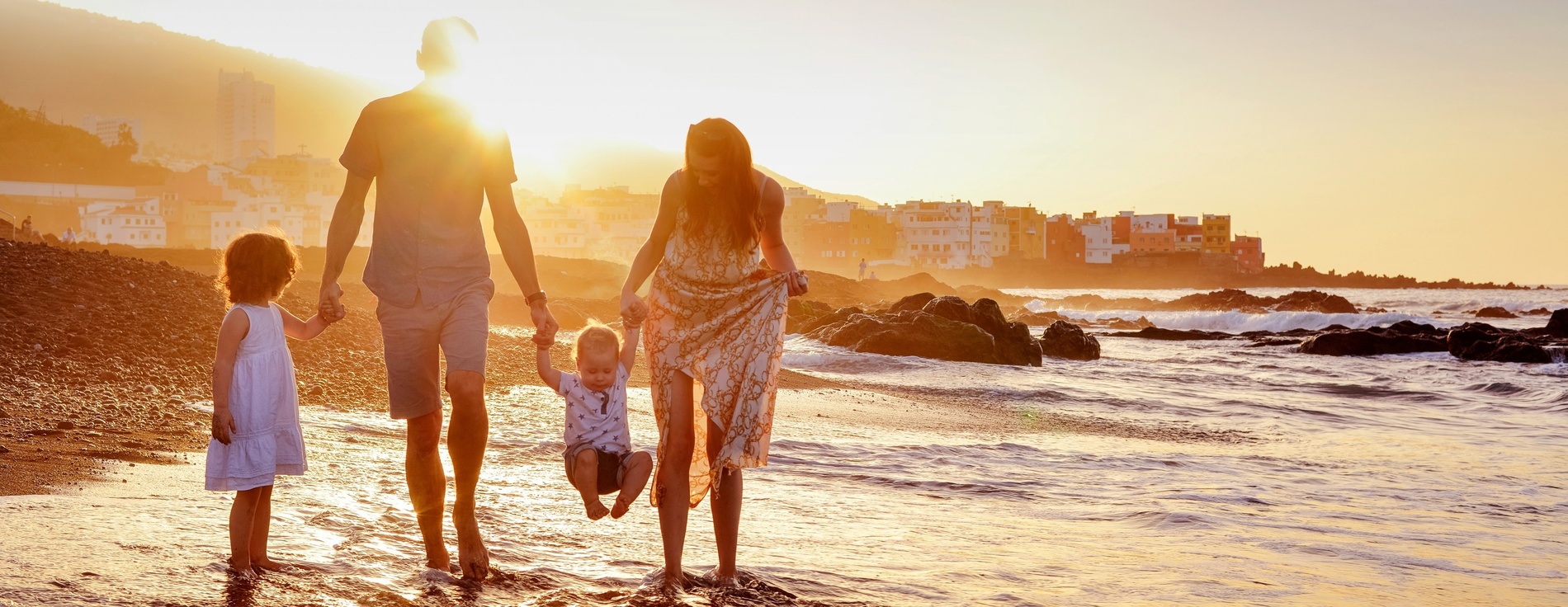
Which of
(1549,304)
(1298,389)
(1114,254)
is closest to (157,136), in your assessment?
(1114,254)

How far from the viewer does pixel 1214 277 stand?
101062 mm

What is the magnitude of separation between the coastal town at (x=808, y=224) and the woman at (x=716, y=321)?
276 ft

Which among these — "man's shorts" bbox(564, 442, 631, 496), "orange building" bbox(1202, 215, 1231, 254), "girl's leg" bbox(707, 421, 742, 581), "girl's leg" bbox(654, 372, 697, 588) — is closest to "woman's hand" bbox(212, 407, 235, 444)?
"man's shorts" bbox(564, 442, 631, 496)

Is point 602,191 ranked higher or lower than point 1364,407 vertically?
higher

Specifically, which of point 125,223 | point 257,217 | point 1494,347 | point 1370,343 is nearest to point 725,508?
point 1494,347

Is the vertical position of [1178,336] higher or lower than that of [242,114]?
lower

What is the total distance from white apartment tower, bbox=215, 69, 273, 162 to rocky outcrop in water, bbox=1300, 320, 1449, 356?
17211cm

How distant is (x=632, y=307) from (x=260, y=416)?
3.72 ft

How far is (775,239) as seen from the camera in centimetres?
386

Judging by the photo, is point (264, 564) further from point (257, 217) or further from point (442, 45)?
point (257, 217)

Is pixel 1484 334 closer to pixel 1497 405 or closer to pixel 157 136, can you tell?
pixel 1497 405

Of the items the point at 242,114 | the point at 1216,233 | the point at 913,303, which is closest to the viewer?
the point at 913,303

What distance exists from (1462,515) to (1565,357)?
17.0m

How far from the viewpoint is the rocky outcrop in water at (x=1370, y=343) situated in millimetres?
21922
